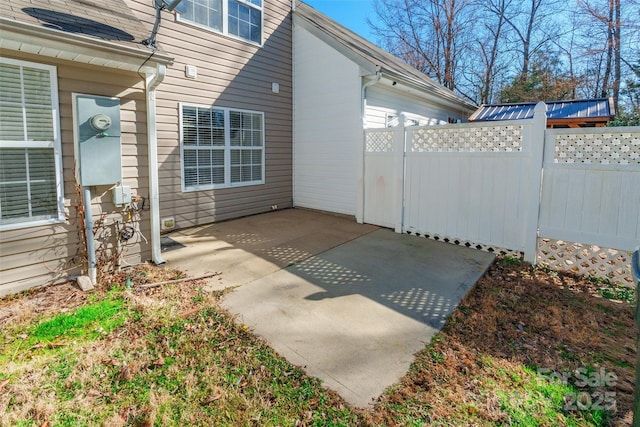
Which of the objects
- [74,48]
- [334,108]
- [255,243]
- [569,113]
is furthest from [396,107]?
[74,48]

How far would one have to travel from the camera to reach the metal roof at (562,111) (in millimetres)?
9828

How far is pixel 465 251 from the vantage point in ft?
17.5

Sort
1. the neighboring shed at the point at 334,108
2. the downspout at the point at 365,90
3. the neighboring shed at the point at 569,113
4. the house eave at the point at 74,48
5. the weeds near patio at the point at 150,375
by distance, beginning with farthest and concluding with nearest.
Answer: the neighboring shed at the point at 569,113 → the neighboring shed at the point at 334,108 → the downspout at the point at 365,90 → the house eave at the point at 74,48 → the weeds near patio at the point at 150,375

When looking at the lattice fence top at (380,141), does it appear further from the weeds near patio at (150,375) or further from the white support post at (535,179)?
the weeds near patio at (150,375)

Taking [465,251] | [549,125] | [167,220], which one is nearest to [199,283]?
[167,220]

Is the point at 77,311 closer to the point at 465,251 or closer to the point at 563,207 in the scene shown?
the point at 465,251

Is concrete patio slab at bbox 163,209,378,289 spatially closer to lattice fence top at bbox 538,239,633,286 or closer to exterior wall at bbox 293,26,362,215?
exterior wall at bbox 293,26,362,215

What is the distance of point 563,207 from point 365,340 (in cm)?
347

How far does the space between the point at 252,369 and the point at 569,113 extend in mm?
11908

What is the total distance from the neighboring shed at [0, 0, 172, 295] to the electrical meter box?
10 cm

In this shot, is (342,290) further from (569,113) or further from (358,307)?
(569,113)

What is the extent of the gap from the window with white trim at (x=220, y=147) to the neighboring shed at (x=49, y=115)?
2326mm

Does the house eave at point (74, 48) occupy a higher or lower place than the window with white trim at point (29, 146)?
higher

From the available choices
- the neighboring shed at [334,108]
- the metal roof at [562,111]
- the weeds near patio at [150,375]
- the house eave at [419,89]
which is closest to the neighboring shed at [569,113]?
the metal roof at [562,111]
